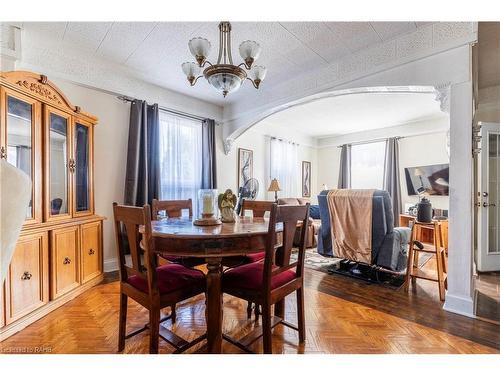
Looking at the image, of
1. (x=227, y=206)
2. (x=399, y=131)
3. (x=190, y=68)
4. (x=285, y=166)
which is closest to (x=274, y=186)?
(x=285, y=166)

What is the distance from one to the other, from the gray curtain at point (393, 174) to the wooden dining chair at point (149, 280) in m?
5.20

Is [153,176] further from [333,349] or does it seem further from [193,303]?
[333,349]

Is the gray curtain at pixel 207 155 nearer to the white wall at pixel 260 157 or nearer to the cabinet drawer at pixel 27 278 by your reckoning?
the white wall at pixel 260 157

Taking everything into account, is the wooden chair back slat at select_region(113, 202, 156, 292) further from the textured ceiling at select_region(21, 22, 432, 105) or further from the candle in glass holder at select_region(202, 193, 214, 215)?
the textured ceiling at select_region(21, 22, 432, 105)

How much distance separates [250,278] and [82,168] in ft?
7.53

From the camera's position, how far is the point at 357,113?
4840 millimetres

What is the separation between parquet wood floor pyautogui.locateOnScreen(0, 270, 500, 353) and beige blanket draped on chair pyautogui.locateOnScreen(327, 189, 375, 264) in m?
0.46

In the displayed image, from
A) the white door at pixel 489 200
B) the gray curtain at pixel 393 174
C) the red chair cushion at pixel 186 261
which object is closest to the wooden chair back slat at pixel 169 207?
the red chair cushion at pixel 186 261

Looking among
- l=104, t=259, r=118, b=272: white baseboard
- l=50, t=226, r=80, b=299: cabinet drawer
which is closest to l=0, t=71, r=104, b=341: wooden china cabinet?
l=50, t=226, r=80, b=299: cabinet drawer

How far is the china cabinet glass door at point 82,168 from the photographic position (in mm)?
2592

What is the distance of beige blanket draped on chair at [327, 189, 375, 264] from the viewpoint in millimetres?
2746

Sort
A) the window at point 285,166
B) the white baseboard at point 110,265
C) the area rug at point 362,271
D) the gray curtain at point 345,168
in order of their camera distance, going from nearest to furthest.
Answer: the area rug at point 362,271
the white baseboard at point 110,265
the window at point 285,166
the gray curtain at point 345,168

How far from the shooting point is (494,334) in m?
1.81
